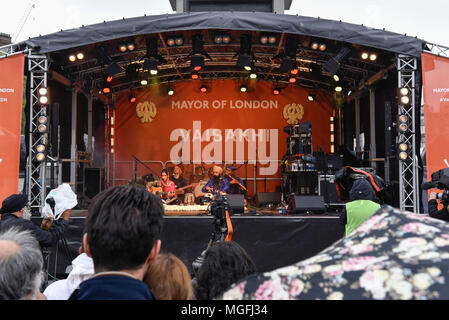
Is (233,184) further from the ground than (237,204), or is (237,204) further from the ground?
(233,184)

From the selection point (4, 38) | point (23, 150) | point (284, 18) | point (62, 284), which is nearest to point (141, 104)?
point (23, 150)

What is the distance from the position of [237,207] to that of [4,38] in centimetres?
2548

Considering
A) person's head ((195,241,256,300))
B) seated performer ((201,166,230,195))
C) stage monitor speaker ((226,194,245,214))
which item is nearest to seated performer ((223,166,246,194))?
seated performer ((201,166,230,195))

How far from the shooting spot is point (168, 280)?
1.70 meters

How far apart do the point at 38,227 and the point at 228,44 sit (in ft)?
19.8

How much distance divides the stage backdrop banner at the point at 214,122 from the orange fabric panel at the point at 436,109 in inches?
259

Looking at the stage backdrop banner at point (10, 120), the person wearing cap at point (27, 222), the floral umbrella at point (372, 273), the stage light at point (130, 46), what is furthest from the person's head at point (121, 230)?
the stage light at point (130, 46)

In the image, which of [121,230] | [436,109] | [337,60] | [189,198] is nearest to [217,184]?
[189,198]

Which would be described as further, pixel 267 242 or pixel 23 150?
pixel 23 150

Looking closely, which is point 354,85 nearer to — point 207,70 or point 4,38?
point 207,70

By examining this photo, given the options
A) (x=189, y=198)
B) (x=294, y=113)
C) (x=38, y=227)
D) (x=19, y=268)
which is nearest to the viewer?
(x=19, y=268)

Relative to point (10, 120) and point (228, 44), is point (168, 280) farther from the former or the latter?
point (228, 44)

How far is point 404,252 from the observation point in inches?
Answer: 36.4

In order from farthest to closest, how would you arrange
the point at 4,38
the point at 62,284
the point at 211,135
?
the point at 4,38 → the point at 211,135 → the point at 62,284
